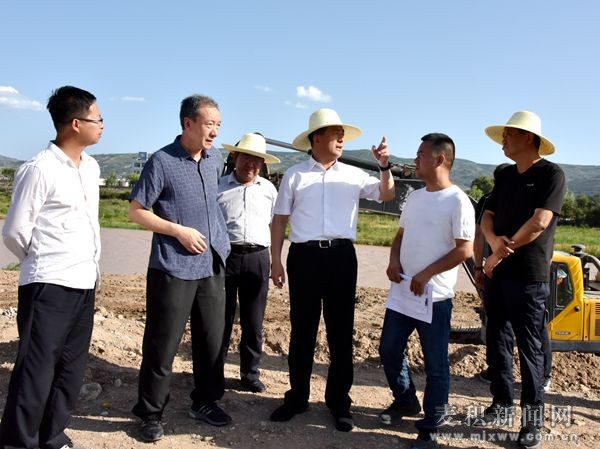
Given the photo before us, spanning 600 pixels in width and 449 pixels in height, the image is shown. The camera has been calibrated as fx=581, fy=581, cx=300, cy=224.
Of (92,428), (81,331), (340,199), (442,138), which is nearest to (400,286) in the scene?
(340,199)

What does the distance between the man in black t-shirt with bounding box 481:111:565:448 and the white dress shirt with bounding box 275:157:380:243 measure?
3.04ft

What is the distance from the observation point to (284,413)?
4.20m

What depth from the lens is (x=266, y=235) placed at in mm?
4836

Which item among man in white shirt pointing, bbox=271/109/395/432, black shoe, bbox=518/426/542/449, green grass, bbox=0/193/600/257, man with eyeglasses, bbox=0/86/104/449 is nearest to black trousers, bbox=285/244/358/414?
man in white shirt pointing, bbox=271/109/395/432

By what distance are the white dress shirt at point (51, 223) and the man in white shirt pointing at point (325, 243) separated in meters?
1.34

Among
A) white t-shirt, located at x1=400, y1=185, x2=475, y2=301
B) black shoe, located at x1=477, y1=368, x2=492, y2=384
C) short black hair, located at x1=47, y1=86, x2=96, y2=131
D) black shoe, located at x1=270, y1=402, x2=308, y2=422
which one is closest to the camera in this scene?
short black hair, located at x1=47, y1=86, x2=96, y2=131

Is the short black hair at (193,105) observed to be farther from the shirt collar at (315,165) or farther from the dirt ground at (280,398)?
the dirt ground at (280,398)

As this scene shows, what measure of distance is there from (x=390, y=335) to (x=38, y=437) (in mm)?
2257

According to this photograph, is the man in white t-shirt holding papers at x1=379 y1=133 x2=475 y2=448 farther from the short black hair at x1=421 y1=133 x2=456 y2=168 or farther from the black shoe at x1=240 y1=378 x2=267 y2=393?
the black shoe at x1=240 y1=378 x2=267 y2=393

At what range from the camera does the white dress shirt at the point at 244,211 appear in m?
4.70

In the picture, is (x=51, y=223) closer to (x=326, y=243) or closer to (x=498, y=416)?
(x=326, y=243)

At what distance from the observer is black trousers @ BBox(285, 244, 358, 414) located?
396 centimetres

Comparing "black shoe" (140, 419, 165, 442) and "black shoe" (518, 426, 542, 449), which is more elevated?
"black shoe" (518, 426, 542, 449)

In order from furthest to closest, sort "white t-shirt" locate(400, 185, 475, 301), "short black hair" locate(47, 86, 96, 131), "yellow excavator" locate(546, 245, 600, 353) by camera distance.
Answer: "yellow excavator" locate(546, 245, 600, 353), "white t-shirt" locate(400, 185, 475, 301), "short black hair" locate(47, 86, 96, 131)
